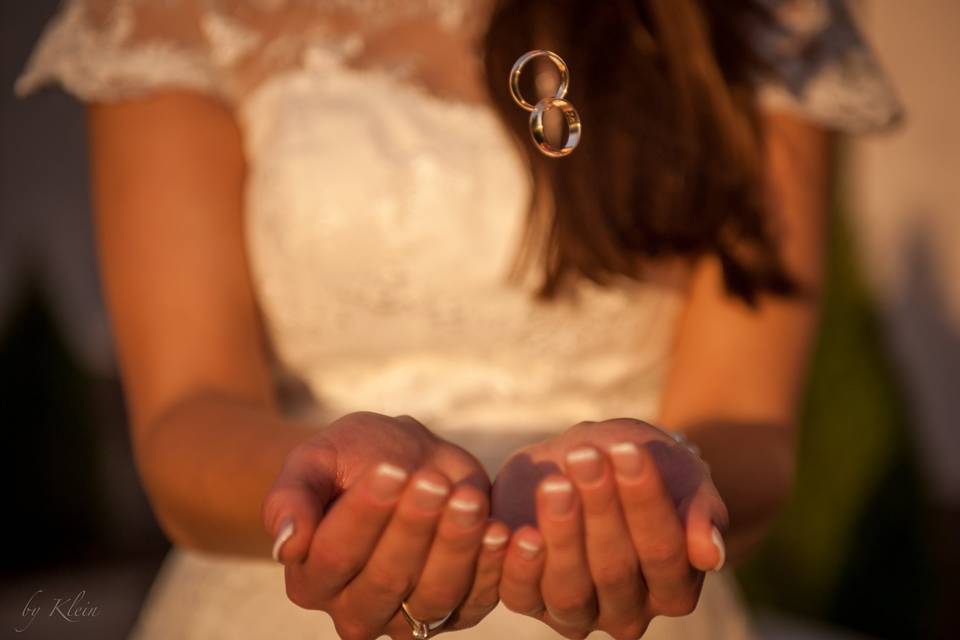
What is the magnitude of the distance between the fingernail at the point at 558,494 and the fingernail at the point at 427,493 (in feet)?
0.18

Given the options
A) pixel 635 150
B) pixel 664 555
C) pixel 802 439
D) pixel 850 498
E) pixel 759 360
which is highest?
pixel 635 150

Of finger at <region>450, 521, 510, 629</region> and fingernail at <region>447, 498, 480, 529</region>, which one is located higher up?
fingernail at <region>447, 498, 480, 529</region>

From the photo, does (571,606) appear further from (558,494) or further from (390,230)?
(390,230)

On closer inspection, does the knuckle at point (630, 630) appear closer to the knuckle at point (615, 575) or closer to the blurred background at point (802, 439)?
the knuckle at point (615, 575)

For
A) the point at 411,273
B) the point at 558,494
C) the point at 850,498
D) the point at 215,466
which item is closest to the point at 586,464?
the point at 558,494

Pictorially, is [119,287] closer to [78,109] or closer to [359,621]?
[359,621]

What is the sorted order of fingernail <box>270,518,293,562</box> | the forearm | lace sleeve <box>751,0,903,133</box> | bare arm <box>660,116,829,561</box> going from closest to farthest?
fingernail <box>270,518,293,562</box>
the forearm
bare arm <box>660,116,829,561</box>
lace sleeve <box>751,0,903,133</box>

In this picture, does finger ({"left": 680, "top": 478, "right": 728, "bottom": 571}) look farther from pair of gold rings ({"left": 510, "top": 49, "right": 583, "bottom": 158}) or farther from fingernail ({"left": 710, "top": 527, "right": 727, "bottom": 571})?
pair of gold rings ({"left": 510, "top": 49, "right": 583, "bottom": 158})

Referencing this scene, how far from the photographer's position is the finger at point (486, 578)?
21.1 inches

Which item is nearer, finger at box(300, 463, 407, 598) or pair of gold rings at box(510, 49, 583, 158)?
finger at box(300, 463, 407, 598)

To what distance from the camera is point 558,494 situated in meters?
0.51

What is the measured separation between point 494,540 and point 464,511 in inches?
1.6

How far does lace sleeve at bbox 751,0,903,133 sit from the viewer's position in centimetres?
116

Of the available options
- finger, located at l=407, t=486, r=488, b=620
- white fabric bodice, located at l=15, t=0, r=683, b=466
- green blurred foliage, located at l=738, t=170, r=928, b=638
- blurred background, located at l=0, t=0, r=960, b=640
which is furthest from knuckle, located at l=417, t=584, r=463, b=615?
green blurred foliage, located at l=738, t=170, r=928, b=638
